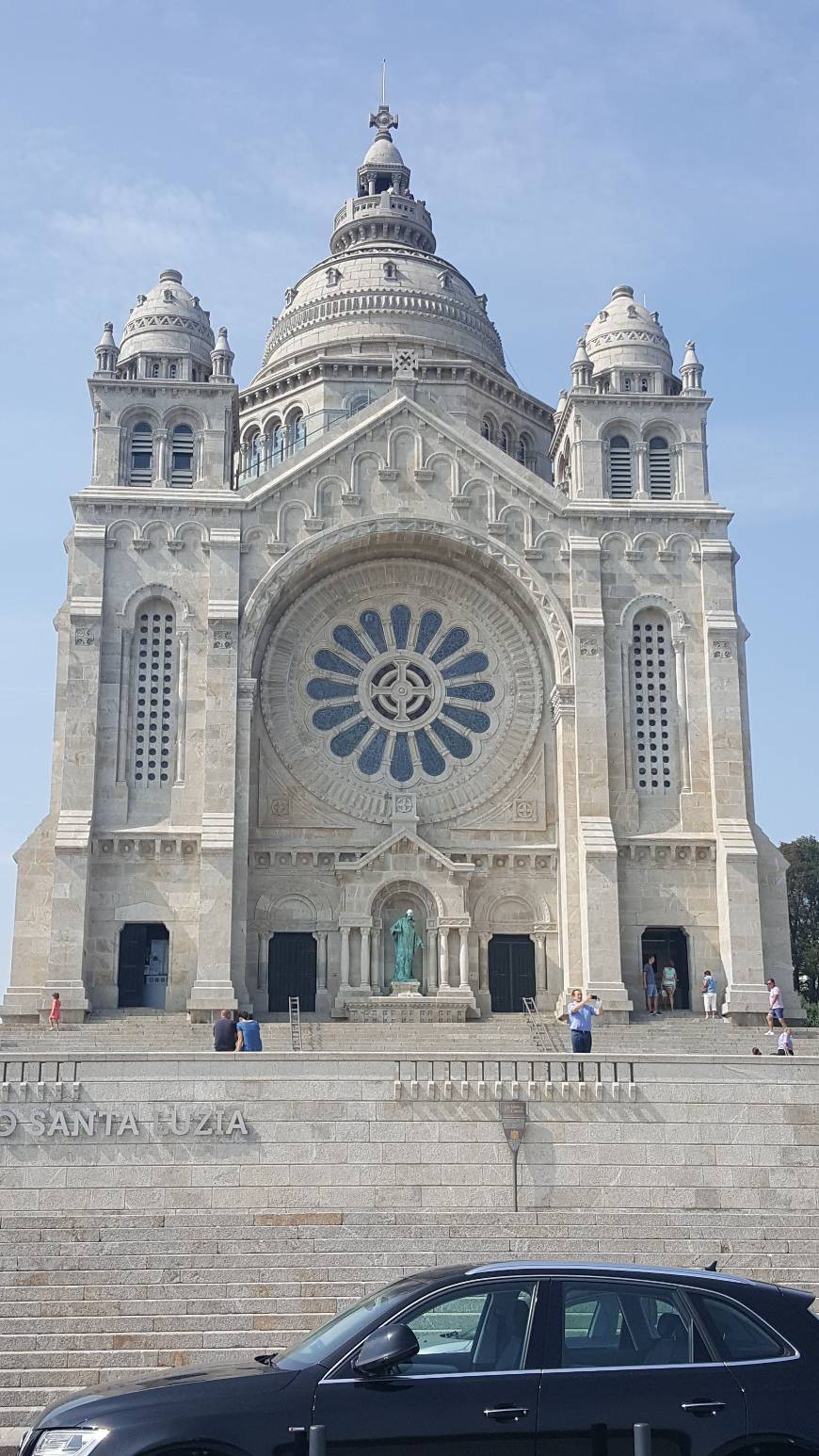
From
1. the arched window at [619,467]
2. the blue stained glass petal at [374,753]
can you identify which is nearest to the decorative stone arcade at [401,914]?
the blue stained glass petal at [374,753]

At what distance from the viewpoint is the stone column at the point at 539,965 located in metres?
40.3

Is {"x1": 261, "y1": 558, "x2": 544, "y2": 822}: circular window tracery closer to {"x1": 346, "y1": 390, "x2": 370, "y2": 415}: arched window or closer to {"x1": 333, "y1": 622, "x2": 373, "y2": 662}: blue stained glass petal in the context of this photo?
{"x1": 333, "y1": 622, "x2": 373, "y2": 662}: blue stained glass petal

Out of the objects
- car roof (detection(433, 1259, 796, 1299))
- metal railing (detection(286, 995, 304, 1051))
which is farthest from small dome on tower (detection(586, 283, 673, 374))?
car roof (detection(433, 1259, 796, 1299))

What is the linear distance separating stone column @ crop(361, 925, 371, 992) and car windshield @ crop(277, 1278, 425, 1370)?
96.8ft

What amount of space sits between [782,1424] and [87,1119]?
59.7 ft

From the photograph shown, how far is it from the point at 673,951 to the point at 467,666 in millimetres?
9409

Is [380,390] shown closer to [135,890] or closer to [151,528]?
[151,528]

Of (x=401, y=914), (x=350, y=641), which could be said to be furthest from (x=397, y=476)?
(x=401, y=914)

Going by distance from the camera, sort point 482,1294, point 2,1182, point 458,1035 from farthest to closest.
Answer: point 458,1035, point 2,1182, point 482,1294

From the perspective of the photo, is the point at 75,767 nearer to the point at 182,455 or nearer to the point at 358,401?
the point at 182,455

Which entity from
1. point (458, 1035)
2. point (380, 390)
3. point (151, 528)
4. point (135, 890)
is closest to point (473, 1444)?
point (458, 1035)

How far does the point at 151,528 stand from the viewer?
4181 centimetres

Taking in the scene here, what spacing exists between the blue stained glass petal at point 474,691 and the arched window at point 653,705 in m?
3.94

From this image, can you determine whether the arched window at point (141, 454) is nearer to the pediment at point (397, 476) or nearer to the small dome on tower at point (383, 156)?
the pediment at point (397, 476)
